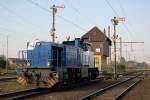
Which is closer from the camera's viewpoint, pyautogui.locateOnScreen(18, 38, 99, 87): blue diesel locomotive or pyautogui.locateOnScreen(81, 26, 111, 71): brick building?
pyautogui.locateOnScreen(18, 38, 99, 87): blue diesel locomotive

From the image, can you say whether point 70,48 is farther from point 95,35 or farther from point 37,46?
point 95,35

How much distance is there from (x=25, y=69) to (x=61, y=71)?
7.63 feet

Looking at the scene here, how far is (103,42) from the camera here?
284 ft

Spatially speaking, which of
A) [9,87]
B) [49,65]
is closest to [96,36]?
[9,87]

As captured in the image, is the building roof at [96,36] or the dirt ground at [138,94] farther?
the building roof at [96,36]

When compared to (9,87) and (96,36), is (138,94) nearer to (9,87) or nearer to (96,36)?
(9,87)

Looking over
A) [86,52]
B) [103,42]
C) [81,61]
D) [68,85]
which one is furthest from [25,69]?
[103,42]

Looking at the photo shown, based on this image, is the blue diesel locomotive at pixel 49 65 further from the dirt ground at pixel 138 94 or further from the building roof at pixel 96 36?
the building roof at pixel 96 36

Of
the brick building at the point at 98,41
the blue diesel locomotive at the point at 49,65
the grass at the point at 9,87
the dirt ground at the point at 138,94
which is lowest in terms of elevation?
the dirt ground at the point at 138,94

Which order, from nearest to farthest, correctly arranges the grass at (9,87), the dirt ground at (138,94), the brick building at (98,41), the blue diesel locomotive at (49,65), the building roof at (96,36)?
the dirt ground at (138,94), the blue diesel locomotive at (49,65), the grass at (9,87), the brick building at (98,41), the building roof at (96,36)

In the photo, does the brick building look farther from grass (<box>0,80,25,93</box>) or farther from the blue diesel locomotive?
the blue diesel locomotive

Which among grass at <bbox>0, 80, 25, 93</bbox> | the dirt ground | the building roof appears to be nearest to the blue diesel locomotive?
grass at <bbox>0, 80, 25, 93</bbox>

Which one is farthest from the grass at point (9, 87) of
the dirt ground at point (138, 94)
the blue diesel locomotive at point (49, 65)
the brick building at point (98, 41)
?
the brick building at point (98, 41)

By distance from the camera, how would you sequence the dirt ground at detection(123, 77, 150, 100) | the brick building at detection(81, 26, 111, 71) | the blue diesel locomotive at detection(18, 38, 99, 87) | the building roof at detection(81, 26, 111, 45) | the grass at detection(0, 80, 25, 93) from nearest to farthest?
the dirt ground at detection(123, 77, 150, 100)
the blue diesel locomotive at detection(18, 38, 99, 87)
the grass at detection(0, 80, 25, 93)
the brick building at detection(81, 26, 111, 71)
the building roof at detection(81, 26, 111, 45)
